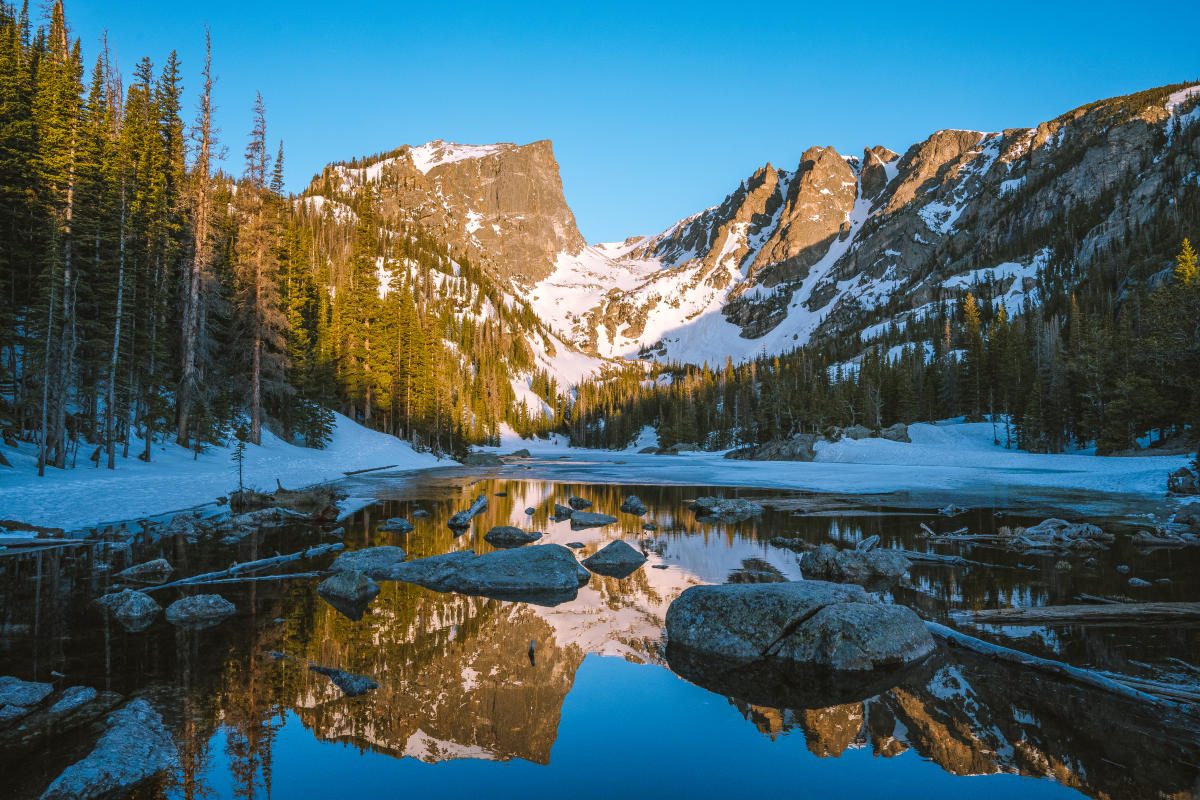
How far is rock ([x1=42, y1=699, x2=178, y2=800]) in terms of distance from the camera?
14.5 ft

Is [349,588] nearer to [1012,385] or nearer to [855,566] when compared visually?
[855,566]

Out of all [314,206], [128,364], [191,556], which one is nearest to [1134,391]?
[191,556]

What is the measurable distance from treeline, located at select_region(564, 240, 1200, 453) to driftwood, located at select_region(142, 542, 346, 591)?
3884 centimetres

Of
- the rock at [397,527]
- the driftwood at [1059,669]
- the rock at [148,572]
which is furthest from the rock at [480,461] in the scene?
the driftwood at [1059,669]

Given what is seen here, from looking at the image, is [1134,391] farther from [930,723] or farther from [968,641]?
[930,723]

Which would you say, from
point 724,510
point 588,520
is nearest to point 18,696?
point 588,520

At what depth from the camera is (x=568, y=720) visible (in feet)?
21.3

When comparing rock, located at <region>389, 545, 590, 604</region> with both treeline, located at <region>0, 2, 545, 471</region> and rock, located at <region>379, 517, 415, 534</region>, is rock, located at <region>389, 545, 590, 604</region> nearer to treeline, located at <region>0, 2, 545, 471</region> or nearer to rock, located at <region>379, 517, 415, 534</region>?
rock, located at <region>379, 517, 415, 534</region>

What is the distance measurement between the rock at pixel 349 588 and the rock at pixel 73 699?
4.60 meters

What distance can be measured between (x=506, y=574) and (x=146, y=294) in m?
26.6

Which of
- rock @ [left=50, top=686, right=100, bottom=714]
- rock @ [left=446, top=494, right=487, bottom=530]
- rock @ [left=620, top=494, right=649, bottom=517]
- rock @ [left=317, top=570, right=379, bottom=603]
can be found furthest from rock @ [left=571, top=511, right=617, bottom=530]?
rock @ [left=50, top=686, right=100, bottom=714]

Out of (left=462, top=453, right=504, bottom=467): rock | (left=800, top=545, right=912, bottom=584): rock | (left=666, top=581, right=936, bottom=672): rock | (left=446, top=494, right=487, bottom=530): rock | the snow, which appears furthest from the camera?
(left=462, top=453, right=504, bottom=467): rock

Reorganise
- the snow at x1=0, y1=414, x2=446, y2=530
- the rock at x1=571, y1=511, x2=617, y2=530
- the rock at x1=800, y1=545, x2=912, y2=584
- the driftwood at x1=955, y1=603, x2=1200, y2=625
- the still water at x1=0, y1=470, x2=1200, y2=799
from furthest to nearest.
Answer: the rock at x1=571, y1=511, x2=617, y2=530 < the snow at x1=0, y1=414, x2=446, y2=530 < the rock at x1=800, y1=545, x2=912, y2=584 < the driftwood at x1=955, y1=603, x2=1200, y2=625 < the still water at x1=0, y1=470, x2=1200, y2=799

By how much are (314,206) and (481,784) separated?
581 feet
